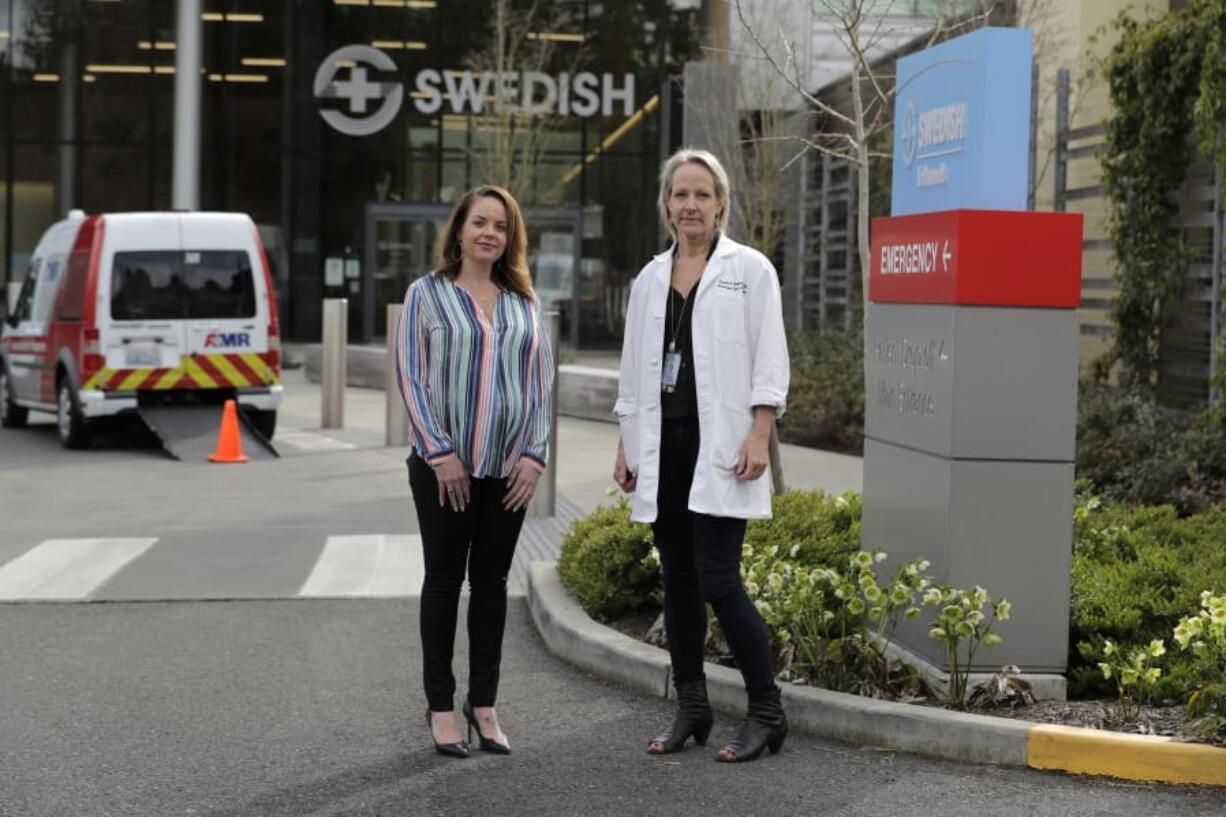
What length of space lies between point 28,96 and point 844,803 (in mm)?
32161

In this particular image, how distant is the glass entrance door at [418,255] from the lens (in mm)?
33812

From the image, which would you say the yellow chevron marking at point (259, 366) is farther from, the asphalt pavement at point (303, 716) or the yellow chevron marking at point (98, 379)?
the asphalt pavement at point (303, 716)

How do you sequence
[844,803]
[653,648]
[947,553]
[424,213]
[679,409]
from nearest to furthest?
[844,803], [679,409], [947,553], [653,648], [424,213]

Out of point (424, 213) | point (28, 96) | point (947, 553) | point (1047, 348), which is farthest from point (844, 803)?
point (28, 96)

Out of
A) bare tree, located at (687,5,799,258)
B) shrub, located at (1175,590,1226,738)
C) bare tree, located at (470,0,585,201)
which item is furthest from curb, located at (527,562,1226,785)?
bare tree, located at (470,0,585,201)

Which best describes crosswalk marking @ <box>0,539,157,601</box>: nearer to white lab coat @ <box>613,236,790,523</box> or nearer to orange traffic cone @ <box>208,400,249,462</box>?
white lab coat @ <box>613,236,790,523</box>

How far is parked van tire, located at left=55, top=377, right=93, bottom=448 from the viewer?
17000 millimetres

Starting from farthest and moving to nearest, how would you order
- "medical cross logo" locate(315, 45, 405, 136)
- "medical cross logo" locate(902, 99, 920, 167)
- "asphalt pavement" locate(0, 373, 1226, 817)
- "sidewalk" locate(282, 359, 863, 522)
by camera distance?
"medical cross logo" locate(315, 45, 405, 136)
"sidewalk" locate(282, 359, 863, 522)
"medical cross logo" locate(902, 99, 920, 167)
"asphalt pavement" locate(0, 373, 1226, 817)

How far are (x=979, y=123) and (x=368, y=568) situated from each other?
4930 millimetres

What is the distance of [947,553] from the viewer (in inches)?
240

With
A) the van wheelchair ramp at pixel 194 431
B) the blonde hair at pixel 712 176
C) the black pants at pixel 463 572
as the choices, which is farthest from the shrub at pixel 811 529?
the van wheelchair ramp at pixel 194 431

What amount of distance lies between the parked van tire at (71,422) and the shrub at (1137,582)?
35.2 ft

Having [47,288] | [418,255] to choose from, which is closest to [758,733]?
[47,288]

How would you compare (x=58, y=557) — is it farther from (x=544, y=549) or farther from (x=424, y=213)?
(x=424, y=213)
